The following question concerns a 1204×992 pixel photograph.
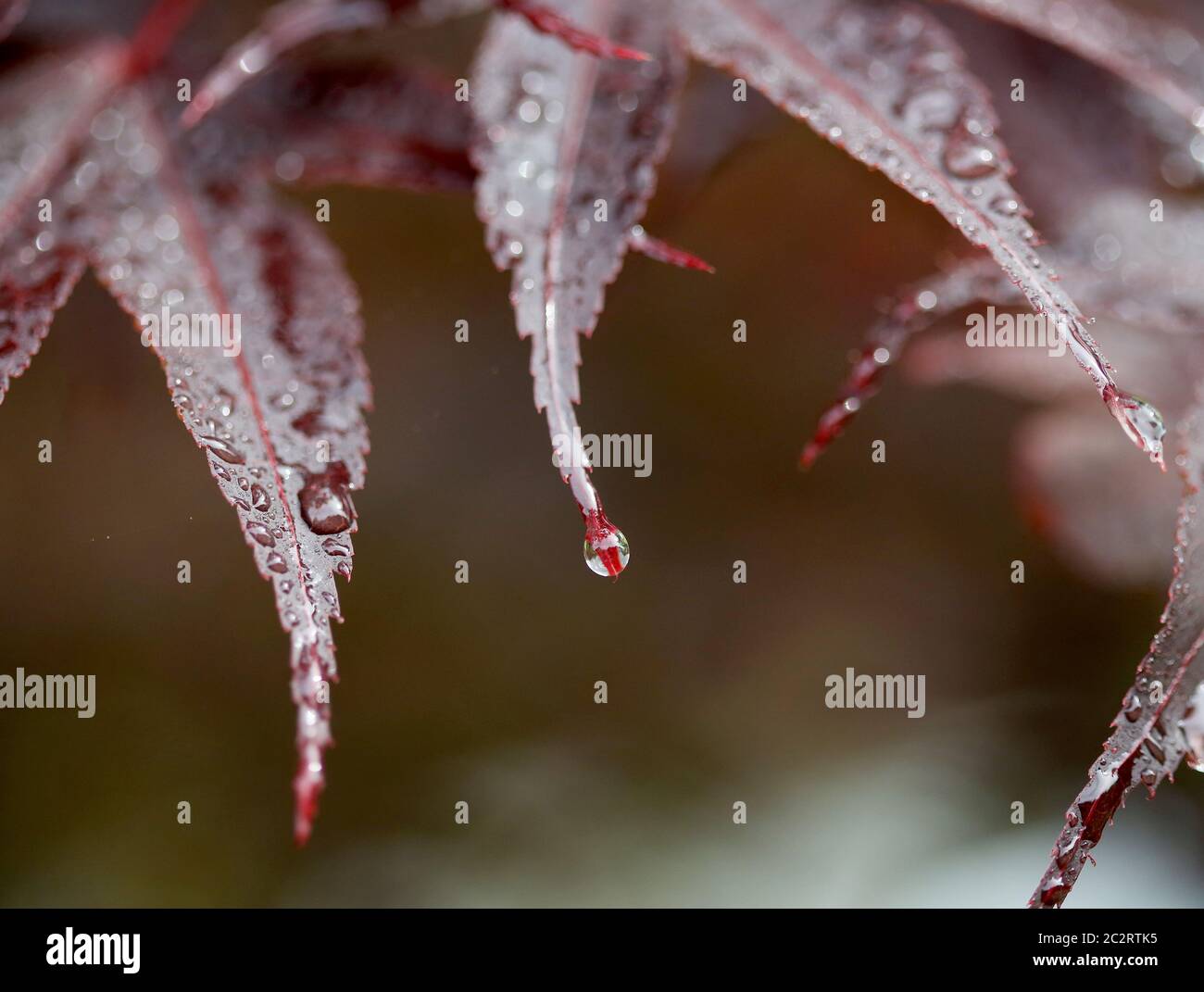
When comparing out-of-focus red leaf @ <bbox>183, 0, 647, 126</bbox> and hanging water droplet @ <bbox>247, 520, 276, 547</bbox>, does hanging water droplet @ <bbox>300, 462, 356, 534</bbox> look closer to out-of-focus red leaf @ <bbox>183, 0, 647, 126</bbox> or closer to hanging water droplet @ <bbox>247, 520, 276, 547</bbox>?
hanging water droplet @ <bbox>247, 520, 276, 547</bbox>

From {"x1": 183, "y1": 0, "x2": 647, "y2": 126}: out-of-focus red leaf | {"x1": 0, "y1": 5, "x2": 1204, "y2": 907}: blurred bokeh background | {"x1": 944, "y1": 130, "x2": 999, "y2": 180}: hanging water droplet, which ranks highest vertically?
{"x1": 183, "y1": 0, "x2": 647, "y2": 126}: out-of-focus red leaf

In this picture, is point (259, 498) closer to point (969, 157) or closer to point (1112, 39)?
point (969, 157)

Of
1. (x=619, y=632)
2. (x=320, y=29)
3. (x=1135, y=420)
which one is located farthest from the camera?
(x=619, y=632)

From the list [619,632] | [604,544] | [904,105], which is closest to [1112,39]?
[904,105]

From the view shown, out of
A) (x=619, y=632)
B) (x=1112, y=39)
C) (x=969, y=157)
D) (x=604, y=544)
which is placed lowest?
(x=619, y=632)

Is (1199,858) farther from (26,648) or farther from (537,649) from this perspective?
(26,648)

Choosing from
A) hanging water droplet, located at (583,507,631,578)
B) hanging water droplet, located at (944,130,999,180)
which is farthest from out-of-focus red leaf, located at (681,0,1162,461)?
hanging water droplet, located at (583,507,631,578)

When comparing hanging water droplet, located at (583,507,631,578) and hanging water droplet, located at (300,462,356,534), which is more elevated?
hanging water droplet, located at (300,462,356,534)

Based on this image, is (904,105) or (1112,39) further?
(1112,39)
